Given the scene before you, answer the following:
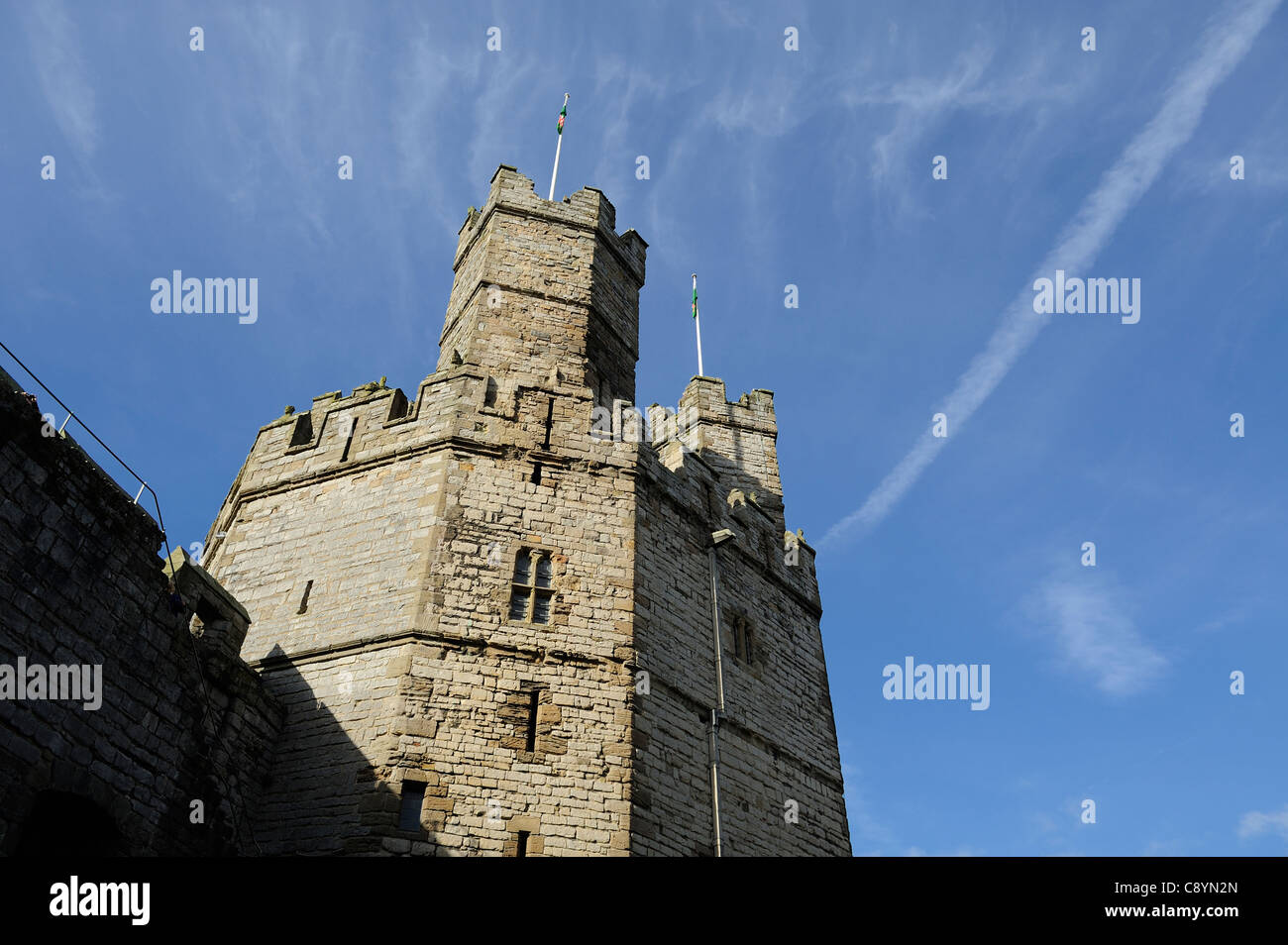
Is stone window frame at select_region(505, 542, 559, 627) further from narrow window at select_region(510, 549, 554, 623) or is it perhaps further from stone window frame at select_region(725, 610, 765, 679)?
stone window frame at select_region(725, 610, 765, 679)

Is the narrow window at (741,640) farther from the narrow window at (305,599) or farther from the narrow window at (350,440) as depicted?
the narrow window at (350,440)

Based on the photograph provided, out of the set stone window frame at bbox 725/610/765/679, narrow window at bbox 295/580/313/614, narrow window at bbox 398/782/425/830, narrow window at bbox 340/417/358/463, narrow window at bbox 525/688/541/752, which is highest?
narrow window at bbox 340/417/358/463

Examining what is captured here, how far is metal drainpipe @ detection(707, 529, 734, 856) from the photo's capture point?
11305 millimetres

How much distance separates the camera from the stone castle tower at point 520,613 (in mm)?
9969

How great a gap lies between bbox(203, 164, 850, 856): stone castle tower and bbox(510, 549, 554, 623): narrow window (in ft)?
0.12

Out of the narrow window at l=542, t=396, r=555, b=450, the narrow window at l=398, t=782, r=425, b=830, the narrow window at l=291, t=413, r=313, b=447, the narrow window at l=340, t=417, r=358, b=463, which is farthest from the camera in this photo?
the narrow window at l=291, t=413, r=313, b=447

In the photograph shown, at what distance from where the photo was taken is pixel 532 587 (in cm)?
1153

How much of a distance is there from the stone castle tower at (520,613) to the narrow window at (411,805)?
2 centimetres

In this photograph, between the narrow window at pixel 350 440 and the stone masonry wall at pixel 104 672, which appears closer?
the stone masonry wall at pixel 104 672

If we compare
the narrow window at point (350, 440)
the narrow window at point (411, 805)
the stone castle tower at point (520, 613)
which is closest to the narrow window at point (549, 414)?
the stone castle tower at point (520, 613)

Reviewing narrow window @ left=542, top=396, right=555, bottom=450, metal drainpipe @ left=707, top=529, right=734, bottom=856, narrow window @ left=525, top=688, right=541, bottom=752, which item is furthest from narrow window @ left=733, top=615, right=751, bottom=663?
narrow window @ left=542, top=396, right=555, bottom=450
